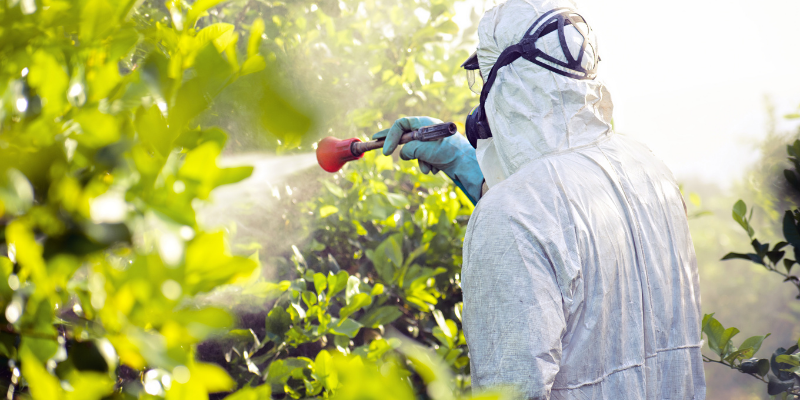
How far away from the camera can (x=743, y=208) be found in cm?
177

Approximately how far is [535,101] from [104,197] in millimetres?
1183

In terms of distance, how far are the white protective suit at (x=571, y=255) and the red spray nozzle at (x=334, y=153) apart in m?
0.55

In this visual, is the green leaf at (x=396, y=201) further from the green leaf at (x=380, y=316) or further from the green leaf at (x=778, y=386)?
the green leaf at (x=778, y=386)

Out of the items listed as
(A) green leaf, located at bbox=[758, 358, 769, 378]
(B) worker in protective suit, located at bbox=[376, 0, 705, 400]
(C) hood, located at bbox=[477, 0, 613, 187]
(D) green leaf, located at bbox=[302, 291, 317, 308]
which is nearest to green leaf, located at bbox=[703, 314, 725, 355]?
(A) green leaf, located at bbox=[758, 358, 769, 378]

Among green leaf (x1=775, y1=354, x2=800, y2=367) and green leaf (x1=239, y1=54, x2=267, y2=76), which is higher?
green leaf (x1=239, y1=54, x2=267, y2=76)

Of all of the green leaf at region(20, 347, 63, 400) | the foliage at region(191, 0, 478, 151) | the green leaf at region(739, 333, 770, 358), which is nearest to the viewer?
the green leaf at region(20, 347, 63, 400)

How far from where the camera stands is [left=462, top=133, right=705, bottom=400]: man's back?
102cm

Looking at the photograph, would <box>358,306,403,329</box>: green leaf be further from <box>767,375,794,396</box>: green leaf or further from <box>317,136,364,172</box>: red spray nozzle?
<box>767,375,794,396</box>: green leaf

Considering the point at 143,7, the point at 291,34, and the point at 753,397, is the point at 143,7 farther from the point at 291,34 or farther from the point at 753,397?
the point at 753,397

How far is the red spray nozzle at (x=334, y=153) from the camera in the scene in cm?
177

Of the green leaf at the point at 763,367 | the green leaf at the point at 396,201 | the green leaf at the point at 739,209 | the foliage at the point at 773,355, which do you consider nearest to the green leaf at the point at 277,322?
the green leaf at the point at 396,201

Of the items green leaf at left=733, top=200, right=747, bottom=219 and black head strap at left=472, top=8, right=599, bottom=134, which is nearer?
black head strap at left=472, top=8, right=599, bottom=134

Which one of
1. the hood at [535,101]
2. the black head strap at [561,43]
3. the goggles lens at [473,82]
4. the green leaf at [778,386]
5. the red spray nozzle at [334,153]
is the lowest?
the green leaf at [778,386]

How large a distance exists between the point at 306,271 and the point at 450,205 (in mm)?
602
